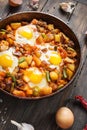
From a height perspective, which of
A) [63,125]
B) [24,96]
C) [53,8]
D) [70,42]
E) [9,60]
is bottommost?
[63,125]

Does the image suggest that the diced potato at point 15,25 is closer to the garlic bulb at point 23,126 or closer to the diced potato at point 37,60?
the diced potato at point 37,60

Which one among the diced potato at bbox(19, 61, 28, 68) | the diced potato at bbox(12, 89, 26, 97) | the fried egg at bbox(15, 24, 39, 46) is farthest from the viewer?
the fried egg at bbox(15, 24, 39, 46)

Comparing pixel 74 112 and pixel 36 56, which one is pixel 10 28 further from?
pixel 74 112

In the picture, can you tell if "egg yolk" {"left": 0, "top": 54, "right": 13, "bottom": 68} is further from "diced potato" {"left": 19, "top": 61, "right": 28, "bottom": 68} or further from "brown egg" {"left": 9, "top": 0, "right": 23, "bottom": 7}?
"brown egg" {"left": 9, "top": 0, "right": 23, "bottom": 7}

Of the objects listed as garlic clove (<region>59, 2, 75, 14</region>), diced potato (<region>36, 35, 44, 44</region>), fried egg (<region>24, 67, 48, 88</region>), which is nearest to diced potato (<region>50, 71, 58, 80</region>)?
fried egg (<region>24, 67, 48, 88</region>)

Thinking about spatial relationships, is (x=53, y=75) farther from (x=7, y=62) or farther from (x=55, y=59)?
(x=7, y=62)

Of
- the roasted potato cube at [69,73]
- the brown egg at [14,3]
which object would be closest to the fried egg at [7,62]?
the roasted potato cube at [69,73]

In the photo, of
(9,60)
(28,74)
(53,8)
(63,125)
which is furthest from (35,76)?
(53,8)
